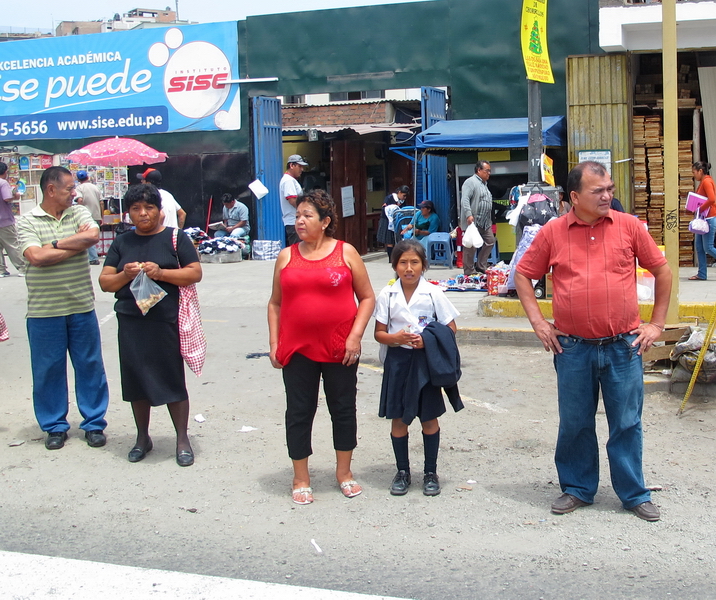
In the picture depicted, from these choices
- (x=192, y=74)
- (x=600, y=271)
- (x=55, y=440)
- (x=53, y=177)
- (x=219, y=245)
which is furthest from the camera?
(x=192, y=74)

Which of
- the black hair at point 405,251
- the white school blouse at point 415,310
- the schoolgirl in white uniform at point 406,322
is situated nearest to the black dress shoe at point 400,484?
the schoolgirl in white uniform at point 406,322

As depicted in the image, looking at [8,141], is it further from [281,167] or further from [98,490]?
[98,490]

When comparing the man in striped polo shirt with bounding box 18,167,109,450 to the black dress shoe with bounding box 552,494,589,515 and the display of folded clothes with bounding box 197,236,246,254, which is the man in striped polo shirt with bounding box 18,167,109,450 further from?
the display of folded clothes with bounding box 197,236,246,254

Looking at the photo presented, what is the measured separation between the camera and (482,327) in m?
9.27

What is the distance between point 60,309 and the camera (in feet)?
19.1

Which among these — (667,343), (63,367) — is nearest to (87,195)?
(63,367)

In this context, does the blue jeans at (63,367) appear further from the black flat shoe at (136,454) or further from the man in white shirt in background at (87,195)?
the man in white shirt in background at (87,195)

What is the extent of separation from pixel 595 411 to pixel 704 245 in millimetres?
8079

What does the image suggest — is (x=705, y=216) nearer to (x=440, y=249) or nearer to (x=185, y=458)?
(x=440, y=249)

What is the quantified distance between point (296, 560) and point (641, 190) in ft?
37.4

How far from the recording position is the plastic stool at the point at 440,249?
49.5ft

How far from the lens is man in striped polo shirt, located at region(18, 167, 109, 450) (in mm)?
5762

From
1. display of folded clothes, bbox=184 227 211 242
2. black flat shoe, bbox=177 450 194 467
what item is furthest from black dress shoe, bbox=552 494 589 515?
display of folded clothes, bbox=184 227 211 242

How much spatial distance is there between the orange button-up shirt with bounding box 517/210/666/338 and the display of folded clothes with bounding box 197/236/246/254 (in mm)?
12994
